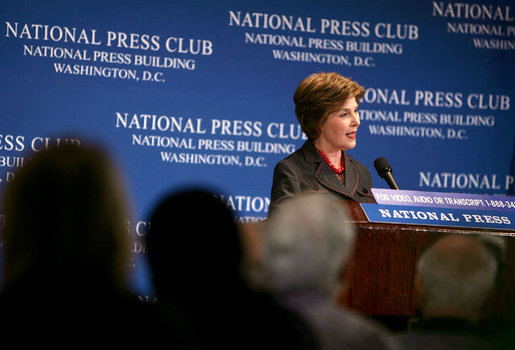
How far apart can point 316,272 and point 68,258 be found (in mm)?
504

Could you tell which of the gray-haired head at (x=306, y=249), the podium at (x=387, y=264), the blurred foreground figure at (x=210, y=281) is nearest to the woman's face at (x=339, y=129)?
the podium at (x=387, y=264)

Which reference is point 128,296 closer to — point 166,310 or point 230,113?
point 166,310

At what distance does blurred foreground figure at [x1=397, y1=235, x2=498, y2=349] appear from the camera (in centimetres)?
157

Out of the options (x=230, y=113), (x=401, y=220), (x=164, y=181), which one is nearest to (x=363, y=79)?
(x=230, y=113)

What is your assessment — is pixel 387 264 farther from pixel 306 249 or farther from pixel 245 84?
pixel 245 84

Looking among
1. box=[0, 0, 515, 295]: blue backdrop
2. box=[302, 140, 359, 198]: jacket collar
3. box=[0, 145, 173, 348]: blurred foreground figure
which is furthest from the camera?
box=[0, 0, 515, 295]: blue backdrop

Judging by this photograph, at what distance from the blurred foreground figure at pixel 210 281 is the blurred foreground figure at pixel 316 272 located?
0.04 meters

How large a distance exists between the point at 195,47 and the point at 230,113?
0.58 metres

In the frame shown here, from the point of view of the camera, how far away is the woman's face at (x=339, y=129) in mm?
3896

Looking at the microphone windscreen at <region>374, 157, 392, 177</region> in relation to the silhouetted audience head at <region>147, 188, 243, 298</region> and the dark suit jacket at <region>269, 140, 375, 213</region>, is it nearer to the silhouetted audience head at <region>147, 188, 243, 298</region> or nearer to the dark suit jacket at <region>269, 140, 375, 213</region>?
the dark suit jacket at <region>269, 140, 375, 213</region>

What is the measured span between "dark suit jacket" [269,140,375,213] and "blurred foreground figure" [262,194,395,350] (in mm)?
1949

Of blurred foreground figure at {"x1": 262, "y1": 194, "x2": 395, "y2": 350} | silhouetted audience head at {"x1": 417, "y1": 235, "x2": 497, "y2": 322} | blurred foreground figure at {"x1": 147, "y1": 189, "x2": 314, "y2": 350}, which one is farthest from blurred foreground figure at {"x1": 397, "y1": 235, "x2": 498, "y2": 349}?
blurred foreground figure at {"x1": 147, "y1": 189, "x2": 314, "y2": 350}

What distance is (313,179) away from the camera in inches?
147

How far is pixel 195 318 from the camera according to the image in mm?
1452
